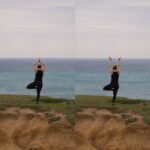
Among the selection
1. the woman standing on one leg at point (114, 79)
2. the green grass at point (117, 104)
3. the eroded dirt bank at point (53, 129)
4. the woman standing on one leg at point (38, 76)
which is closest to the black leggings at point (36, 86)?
the woman standing on one leg at point (38, 76)

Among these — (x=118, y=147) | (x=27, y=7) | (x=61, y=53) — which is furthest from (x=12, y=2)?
(x=118, y=147)

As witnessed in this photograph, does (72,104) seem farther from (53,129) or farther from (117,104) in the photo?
(117,104)

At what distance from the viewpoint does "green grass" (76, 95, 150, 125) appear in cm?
588

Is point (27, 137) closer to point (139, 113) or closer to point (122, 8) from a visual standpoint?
point (139, 113)

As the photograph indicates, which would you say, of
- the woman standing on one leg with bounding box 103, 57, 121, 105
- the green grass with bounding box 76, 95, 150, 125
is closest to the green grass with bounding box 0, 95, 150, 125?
the green grass with bounding box 76, 95, 150, 125

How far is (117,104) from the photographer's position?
5969mm

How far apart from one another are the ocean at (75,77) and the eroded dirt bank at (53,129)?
10.7 inches

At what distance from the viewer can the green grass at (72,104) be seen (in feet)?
19.5

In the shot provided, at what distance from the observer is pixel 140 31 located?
5.93 m

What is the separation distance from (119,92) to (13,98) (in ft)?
4.42

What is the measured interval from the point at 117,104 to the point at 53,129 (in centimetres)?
86

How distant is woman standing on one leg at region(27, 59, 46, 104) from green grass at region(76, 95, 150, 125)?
507 mm

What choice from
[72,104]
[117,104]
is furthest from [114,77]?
[72,104]

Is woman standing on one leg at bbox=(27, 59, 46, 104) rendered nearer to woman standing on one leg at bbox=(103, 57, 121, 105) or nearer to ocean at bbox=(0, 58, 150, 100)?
ocean at bbox=(0, 58, 150, 100)
